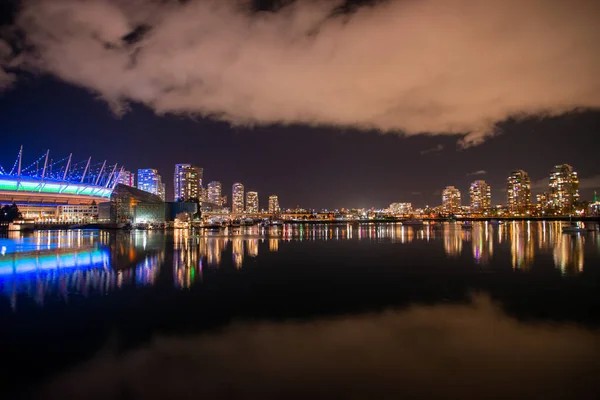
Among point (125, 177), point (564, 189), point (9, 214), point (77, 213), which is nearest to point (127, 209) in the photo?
point (9, 214)

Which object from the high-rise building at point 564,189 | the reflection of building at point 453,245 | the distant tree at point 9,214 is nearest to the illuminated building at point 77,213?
the distant tree at point 9,214

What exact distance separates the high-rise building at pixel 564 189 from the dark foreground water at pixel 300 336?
204030 mm

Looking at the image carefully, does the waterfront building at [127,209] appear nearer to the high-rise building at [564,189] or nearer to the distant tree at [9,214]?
the distant tree at [9,214]

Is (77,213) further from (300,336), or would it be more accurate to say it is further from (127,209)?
(300,336)

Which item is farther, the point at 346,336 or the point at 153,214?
the point at 153,214

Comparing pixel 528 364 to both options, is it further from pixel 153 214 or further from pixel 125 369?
pixel 153 214

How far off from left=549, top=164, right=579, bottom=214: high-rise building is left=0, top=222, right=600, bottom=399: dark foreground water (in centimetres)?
20403

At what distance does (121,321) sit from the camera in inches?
401

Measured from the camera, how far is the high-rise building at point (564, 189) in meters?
184

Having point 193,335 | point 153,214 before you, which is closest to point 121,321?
point 193,335

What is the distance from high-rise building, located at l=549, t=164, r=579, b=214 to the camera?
184 meters

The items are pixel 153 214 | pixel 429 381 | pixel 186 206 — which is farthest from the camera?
pixel 186 206

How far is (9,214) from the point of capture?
10069cm

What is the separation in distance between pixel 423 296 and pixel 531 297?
357 centimetres
